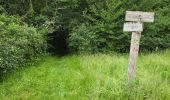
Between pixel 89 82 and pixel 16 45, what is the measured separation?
3.44 metres

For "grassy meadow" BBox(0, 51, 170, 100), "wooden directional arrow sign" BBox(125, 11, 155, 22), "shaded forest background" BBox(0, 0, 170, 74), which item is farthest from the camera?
"shaded forest background" BBox(0, 0, 170, 74)

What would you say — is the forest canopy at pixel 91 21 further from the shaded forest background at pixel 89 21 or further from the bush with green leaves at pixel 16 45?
the bush with green leaves at pixel 16 45

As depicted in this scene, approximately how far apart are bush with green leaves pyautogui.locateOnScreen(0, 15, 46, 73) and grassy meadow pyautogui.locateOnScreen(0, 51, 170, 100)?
1.40ft

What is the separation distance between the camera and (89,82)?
9500mm

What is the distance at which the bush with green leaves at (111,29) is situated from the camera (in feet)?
52.7

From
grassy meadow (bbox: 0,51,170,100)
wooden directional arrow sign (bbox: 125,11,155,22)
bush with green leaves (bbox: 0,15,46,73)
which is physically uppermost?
wooden directional arrow sign (bbox: 125,11,155,22)

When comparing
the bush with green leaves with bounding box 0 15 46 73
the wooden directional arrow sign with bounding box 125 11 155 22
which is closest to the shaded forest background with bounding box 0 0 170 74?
the bush with green leaves with bounding box 0 15 46 73

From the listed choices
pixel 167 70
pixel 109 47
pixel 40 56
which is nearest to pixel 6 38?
pixel 40 56

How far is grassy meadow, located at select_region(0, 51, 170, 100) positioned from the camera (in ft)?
26.9

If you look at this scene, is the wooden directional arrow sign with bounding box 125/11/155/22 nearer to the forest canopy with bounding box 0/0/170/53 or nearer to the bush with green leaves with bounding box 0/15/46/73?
the bush with green leaves with bounding box 0/15/46/73

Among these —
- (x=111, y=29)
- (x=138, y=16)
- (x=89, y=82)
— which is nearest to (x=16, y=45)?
(x=89, y=82)

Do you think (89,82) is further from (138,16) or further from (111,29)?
(111,29)

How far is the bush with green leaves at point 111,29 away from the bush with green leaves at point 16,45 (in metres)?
2.01

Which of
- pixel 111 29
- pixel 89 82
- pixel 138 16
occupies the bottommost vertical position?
pixel 89 82
